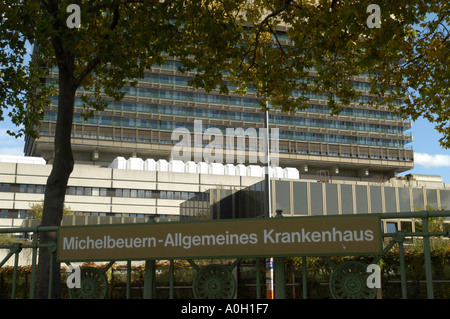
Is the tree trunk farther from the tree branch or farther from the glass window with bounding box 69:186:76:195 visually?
the glass window with bounding box 69:186:76:195

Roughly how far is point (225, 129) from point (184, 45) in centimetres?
7906

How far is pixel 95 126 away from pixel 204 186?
20.5m

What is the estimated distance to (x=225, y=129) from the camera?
92.8m

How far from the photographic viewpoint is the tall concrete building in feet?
284

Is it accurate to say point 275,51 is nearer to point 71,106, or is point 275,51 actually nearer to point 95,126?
point 71,106

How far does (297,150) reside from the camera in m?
96.6

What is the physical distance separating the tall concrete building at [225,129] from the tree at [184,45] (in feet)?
224

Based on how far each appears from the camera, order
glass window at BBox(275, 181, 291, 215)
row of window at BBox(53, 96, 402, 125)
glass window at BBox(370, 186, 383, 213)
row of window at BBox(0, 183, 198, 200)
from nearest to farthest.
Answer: glass window at BBox(275, 181, 291, 215)
glass window at BBox(370, 186, 383, 213)
row of window at BBox(0, 183, 198, 200)
row of window at BBox(53, 96, 402, 125)

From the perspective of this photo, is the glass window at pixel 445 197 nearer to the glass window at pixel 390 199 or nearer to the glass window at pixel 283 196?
the glass window at pixel 390 199

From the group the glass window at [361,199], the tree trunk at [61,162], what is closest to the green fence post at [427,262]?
the tree trunk at [61,162]

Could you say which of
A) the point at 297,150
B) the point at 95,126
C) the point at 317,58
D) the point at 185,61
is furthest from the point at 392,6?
the point at 297,150

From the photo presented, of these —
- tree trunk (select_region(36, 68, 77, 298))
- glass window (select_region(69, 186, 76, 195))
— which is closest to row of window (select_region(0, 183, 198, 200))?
glass window (select_region(69, 186, 76, 195))

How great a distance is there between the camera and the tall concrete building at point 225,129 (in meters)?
86.6

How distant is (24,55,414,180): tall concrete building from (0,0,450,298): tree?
68.3 m
